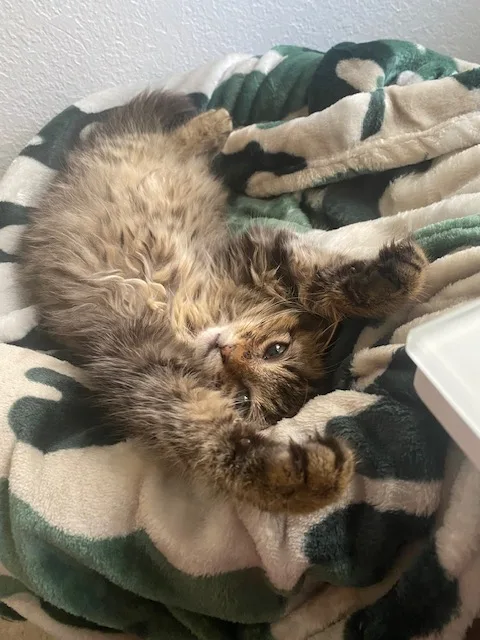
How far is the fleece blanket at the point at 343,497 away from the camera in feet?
2.59

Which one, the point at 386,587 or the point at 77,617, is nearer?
the point at 386,587

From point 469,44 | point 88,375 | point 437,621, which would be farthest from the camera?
point 469,44

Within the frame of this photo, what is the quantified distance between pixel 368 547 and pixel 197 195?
2.97ft

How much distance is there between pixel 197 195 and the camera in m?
1.42

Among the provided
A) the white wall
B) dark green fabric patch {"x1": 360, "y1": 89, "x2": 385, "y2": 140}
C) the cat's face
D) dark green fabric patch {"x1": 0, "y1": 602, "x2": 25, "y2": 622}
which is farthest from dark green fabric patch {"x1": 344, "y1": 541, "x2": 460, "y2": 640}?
the white wall

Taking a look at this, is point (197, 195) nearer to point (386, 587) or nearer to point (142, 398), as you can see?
point (142, 398)

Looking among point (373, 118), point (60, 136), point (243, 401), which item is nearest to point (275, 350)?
point (243, 401)

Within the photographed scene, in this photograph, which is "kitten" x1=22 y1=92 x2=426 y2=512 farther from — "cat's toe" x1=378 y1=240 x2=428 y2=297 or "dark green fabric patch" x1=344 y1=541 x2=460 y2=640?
"dark green fabric patch" x1=344 y1=541 x2=460 y2=640

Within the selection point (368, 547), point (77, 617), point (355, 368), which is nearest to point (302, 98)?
point (355, 368)

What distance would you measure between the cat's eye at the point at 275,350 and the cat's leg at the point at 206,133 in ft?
1.94

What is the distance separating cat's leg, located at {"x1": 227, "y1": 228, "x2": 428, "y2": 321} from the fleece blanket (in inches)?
1.5

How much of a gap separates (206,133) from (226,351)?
2.16 feet

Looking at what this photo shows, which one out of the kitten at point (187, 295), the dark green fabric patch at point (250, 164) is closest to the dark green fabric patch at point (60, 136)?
the kitten at point (187, 295)

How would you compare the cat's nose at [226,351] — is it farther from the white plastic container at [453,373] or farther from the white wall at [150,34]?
the white wall at [150,34]
